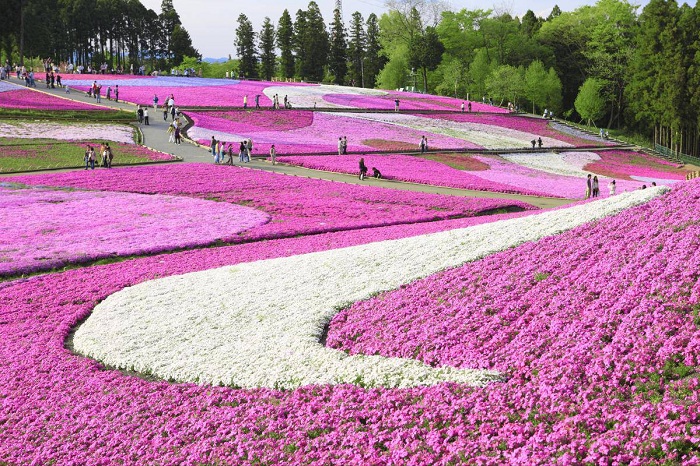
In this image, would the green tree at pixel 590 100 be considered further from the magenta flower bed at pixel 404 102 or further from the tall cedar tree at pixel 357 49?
the tall cedar tree at pixel 357 49

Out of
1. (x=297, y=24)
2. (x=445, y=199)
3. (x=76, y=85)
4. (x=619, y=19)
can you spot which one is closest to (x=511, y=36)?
(x=619, y=19)

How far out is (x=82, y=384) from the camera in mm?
14500

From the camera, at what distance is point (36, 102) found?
2581 inches

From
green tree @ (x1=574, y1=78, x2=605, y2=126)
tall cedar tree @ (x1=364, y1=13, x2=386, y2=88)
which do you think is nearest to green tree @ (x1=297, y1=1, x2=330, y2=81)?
tall cedar tree @ (x1=364, y1=13, x2=386, y2=88)

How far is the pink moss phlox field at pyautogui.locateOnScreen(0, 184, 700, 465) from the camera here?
30.0 feet

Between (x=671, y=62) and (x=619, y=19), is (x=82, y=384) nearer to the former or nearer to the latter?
(x=671, y=62)

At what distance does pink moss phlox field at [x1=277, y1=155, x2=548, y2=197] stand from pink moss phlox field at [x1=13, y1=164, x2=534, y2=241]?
5.79 meters

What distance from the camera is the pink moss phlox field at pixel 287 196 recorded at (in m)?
32.8

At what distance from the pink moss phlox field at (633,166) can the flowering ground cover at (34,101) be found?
153ft

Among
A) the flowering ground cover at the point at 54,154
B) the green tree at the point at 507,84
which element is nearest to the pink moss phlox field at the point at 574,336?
the flowering ground cover at the point at 54,154

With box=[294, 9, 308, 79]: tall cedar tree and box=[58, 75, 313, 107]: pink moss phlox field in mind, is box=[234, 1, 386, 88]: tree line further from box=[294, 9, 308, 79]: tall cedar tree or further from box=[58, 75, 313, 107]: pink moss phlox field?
box=[58, 75, 313, 107]: pink moss phlox field

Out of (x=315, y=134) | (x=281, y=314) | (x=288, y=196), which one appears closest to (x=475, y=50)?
(x=315, y=134)

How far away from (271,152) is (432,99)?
54.2m

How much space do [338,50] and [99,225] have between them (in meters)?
A: 115
